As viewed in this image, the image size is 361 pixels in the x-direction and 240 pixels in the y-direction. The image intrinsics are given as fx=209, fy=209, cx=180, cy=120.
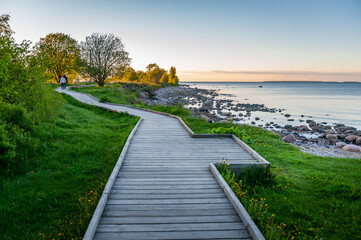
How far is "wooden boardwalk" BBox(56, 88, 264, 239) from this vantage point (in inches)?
123

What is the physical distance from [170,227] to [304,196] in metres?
3.52

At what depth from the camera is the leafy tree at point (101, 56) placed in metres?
32.7

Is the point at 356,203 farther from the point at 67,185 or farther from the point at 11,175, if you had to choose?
the point at 11,175

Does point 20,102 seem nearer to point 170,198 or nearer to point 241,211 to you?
point 170,198

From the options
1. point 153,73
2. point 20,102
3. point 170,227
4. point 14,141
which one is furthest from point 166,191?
point 153,73

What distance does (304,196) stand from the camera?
4.91m

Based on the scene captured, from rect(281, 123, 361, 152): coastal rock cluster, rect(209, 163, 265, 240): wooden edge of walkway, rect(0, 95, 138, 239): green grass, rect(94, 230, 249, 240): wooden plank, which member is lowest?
rect(281, 123, 361, 152): coastal rock cluster

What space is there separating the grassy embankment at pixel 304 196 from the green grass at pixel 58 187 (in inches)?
123

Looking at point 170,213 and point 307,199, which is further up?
point 170,213

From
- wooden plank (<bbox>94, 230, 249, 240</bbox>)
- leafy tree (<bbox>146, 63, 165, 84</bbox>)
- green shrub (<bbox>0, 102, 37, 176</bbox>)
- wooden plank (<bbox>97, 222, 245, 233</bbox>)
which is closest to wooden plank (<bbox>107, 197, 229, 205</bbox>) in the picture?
wooden plank (<bbox>97, 222, 245, 233</bbox>)

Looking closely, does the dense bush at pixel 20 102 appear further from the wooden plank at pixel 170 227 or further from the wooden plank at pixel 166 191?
the wooden plank at pixel 170 227

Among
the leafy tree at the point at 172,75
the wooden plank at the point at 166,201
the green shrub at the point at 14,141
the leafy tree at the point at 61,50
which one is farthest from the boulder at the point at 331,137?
the leafy tree at the point at 172,75

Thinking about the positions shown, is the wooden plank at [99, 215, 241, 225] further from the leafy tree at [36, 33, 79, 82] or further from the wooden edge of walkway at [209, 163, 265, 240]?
the leafy tree at [36, 33, 79, 82]

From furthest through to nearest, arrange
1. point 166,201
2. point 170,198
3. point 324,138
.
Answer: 1. point 324,138
2. point 170,198
3. point 166,201
